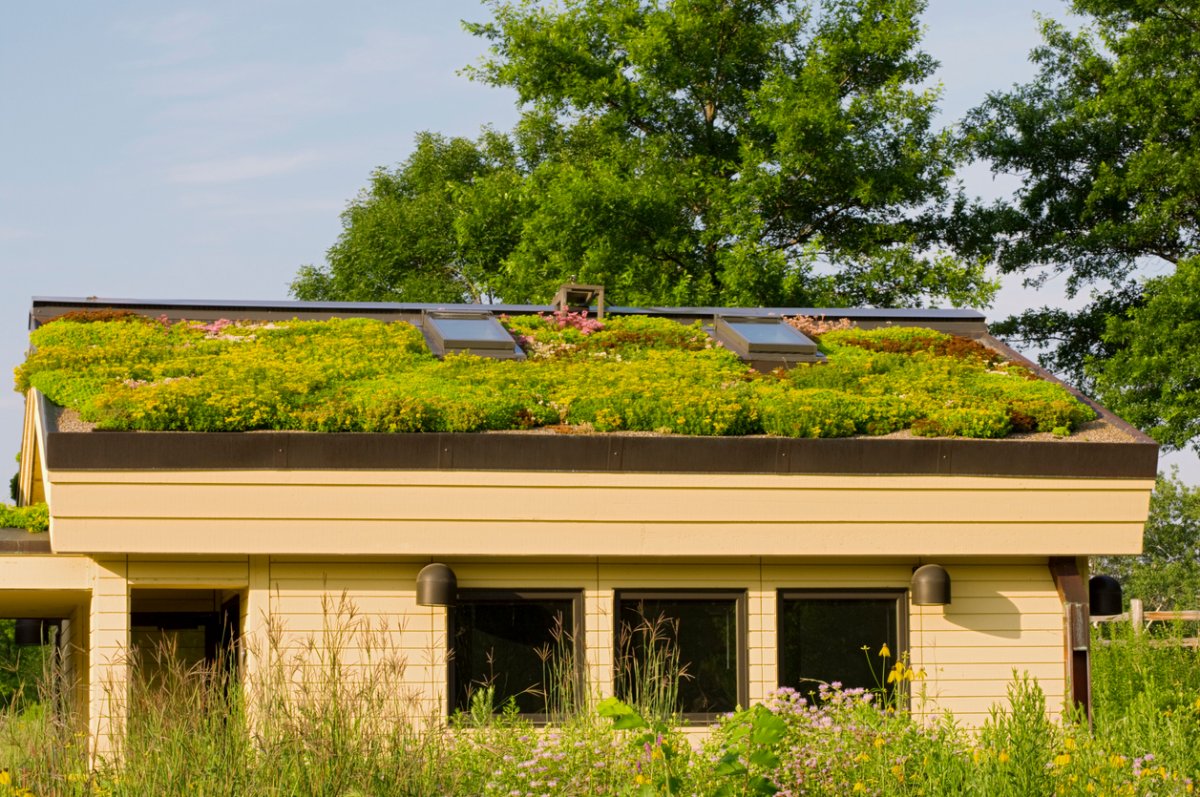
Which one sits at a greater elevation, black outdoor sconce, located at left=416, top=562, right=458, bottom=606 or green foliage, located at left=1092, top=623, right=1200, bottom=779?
black outdoor sconce, located at left=416, top=562, right=458, bottom=606

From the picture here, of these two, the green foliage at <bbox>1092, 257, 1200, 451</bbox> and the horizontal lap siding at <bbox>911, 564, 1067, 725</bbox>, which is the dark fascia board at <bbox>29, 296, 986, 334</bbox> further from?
the green foliage at <bbox>1092, 257, 1200, 451</bbox>

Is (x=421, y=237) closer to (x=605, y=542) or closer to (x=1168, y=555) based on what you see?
(x=605, y=542)

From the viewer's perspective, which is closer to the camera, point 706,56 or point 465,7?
point 706,56

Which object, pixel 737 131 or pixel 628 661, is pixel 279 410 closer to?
pixel 628 661

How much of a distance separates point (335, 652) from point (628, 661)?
4.00m

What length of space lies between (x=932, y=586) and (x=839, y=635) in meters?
0.78

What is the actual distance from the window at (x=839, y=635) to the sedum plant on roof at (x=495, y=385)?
1.21 m

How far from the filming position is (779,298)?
77.9 feet

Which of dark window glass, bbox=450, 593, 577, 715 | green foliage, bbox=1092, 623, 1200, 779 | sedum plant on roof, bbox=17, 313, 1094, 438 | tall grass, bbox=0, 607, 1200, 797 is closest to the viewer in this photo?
tall grass, bbox=0, 607, 1200, 797

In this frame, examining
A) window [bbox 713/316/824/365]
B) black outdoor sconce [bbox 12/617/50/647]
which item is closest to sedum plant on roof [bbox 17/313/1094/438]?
window [bbox 713/316/824/365]

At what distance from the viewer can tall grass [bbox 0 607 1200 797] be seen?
6.19 m

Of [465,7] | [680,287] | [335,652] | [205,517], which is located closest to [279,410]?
[205,517]

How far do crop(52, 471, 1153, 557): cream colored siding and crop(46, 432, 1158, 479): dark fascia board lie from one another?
0.07 meters

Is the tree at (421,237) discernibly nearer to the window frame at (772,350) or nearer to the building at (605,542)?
the window frame at (772,350)
